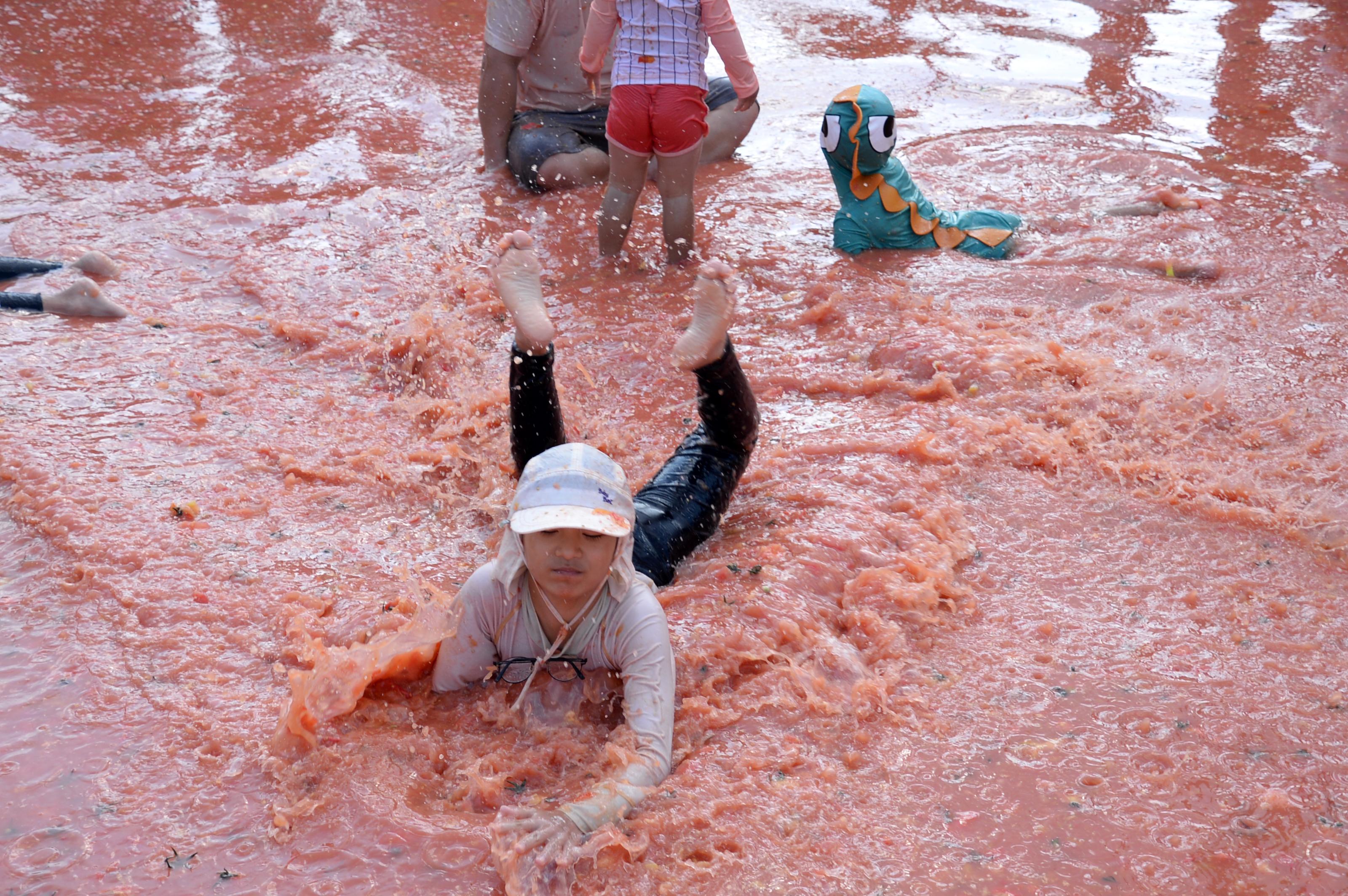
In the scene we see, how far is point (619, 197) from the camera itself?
521 cm

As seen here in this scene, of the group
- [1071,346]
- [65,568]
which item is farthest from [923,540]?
[65,568]

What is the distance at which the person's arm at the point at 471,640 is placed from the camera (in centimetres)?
279

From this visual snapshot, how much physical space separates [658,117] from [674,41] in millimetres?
332

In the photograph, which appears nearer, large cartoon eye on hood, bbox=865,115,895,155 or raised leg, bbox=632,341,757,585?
raised leg, bbox=632,341,757,585

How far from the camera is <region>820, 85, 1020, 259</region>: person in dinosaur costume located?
208 inches

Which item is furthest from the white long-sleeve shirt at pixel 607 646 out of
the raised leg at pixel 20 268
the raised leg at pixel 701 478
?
the raised leg at pixel 20 268

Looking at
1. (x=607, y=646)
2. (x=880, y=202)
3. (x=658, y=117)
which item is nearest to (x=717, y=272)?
(x=607, y=646)

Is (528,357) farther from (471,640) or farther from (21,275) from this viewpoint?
(21,275)

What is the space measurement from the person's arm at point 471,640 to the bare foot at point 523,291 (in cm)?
82

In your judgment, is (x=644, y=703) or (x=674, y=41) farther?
(x=674, y=41)

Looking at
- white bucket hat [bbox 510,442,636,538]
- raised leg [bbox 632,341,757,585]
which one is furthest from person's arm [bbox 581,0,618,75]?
white bucket hat [bbox 510,442,636,538]

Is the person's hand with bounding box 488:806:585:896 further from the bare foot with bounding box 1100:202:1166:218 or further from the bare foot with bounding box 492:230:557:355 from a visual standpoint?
the bare foot with bounding box 1100:202:1166:218

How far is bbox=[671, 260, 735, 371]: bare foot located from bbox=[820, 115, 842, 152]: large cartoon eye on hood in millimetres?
2357

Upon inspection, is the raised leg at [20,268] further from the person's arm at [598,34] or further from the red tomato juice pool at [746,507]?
the person's arm at [598,34]
